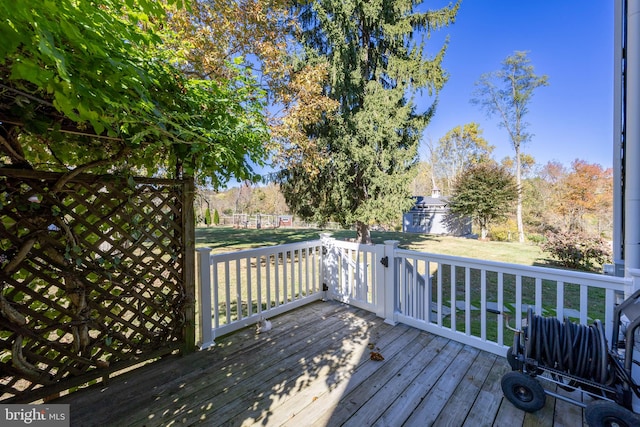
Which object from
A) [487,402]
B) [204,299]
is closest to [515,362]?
[487,402]

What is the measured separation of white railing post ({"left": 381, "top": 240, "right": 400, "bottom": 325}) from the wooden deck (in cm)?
33

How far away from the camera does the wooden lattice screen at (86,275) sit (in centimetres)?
175

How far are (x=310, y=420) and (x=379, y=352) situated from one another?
995mm

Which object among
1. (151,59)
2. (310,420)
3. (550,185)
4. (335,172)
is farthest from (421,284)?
(550,185)

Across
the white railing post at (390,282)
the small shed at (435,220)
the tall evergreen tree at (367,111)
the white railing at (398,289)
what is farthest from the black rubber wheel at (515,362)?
the small shed at (435,220)

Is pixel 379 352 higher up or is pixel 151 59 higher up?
pixel 151 59

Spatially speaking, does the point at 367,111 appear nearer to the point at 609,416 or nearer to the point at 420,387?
the point at 420,387

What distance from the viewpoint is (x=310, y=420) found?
1705 millimetres

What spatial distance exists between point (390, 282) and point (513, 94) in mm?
17184

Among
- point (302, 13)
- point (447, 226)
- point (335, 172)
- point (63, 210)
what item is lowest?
point (447, 226)

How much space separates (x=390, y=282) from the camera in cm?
311

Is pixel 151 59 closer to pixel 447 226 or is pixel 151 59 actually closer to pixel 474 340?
pixel 474 340

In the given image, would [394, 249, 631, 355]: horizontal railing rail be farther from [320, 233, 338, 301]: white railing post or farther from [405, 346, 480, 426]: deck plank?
[320, 233, 338, 301]: white railing post

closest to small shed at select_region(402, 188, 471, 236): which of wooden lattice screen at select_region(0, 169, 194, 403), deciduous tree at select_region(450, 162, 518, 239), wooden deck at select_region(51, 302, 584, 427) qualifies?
deciduous tree at select_region(450, 162, 518, 239)
